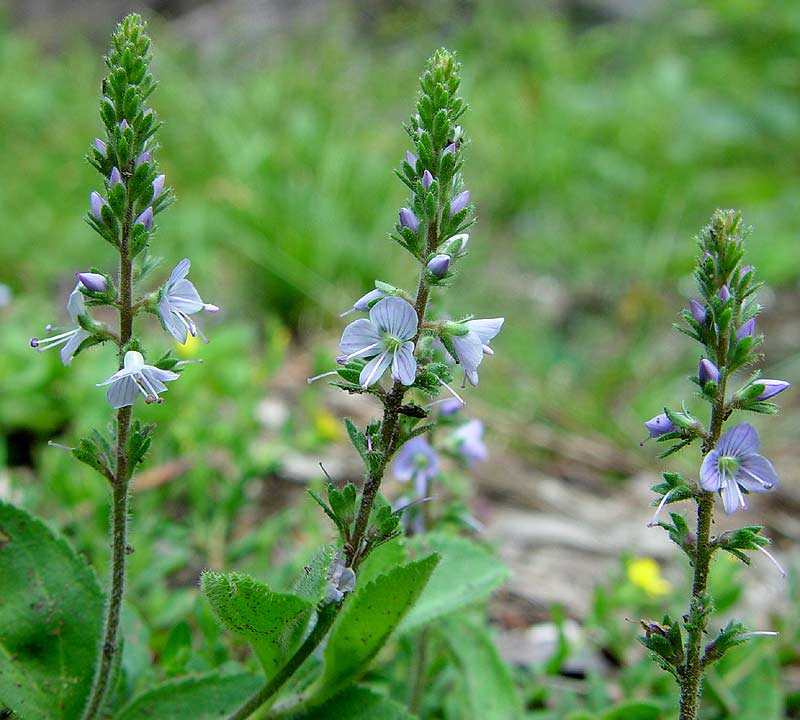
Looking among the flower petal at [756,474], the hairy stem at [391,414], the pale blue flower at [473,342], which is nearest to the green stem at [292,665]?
the hairy stem at [391,414]

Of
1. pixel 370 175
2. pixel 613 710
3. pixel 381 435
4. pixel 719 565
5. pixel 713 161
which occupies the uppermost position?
pixel 713 161

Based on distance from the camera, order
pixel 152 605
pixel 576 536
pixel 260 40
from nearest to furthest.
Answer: pixel 152 605, pixel 576 536, pixel 260 40

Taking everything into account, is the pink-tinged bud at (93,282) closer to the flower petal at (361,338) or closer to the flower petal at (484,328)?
the flower petal at (361,338)

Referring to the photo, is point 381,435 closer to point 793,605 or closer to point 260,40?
point 793,605

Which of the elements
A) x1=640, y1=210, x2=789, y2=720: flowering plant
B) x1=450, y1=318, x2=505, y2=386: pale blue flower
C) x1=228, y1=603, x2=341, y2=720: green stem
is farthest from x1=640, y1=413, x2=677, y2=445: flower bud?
x1=228, y1=603, x2=341, y2=720: green stem

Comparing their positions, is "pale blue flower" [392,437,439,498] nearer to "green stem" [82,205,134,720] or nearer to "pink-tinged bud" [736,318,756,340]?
"green stem" [82,205,134,720]

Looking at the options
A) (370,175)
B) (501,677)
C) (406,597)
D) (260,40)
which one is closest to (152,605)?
(501,677)
